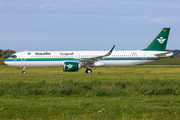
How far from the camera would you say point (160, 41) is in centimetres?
3741

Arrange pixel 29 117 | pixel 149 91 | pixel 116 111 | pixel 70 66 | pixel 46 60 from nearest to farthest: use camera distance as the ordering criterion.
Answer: pixel 29 117, pixel 116 111, pixel 149 91, pixel 70 66, pixel 46 60

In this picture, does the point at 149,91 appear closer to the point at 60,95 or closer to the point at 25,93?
the point at 60,95

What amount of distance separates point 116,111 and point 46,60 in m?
27.1

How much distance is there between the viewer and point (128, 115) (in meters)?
8.63

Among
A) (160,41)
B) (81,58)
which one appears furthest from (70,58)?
(160,41)

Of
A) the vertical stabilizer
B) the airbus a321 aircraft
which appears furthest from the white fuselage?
the vertical stabilizer

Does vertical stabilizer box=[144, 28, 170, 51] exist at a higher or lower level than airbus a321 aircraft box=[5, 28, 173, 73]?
higher

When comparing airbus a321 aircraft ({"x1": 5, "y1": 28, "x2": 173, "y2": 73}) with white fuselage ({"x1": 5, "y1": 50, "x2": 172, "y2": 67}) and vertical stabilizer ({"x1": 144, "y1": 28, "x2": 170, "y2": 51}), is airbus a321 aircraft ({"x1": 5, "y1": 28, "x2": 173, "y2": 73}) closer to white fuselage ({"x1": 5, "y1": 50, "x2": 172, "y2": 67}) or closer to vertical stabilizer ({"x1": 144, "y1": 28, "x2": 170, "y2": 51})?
white fuselage ({"x1": 5, "y1": 50, "x2": 172, "y2": 67})

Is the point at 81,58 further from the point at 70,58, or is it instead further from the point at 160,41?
the point at 160,41

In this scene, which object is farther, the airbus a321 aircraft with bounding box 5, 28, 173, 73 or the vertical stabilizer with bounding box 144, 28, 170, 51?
the vertical stabilizer with bounding box 144, 28, 170, 51

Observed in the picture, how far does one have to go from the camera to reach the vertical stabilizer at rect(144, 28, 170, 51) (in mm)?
37344

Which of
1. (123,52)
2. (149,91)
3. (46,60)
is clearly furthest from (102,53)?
(149,91)

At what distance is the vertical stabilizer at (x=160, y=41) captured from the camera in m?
37.3

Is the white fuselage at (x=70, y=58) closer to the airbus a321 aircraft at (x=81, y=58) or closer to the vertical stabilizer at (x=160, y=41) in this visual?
A: the airbus a321 aircraft at (x=81, y=58)
